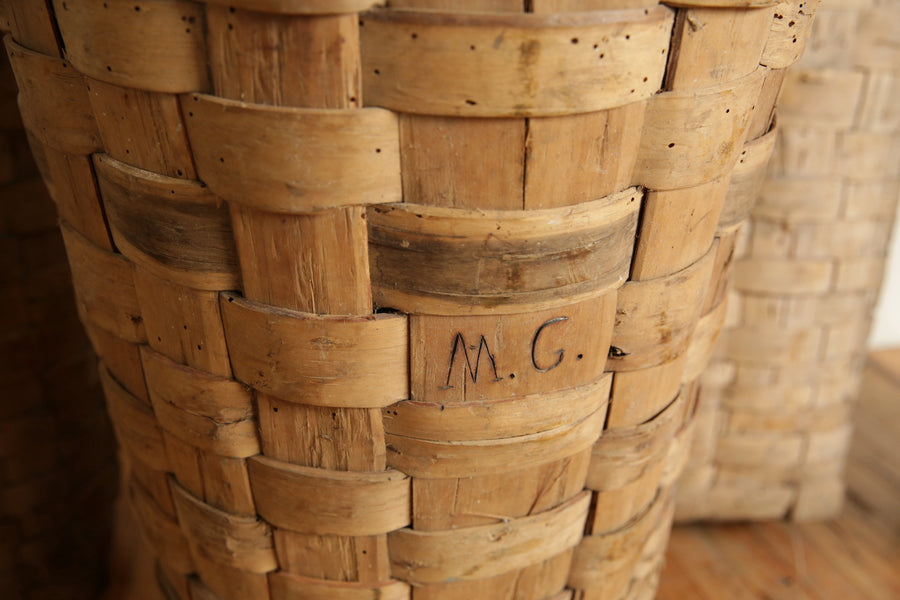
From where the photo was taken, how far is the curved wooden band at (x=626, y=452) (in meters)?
0.48

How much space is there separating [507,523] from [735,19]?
11.5 inches

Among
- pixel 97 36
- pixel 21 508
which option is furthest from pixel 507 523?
pixel 21 508

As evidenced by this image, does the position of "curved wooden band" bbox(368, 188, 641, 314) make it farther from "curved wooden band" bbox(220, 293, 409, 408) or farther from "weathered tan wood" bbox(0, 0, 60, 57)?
"weathered tan wood" bbox(0, 0, 60, 57)

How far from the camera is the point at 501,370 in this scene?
0.40 m

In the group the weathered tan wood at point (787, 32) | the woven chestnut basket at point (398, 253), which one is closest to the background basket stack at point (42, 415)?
the woven chestnut basket at point (398, 253)

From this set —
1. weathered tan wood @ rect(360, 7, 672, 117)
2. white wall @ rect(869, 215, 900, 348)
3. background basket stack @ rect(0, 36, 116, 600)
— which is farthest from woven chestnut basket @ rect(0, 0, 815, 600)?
white wall @ rect(869, 215, 900, 348)

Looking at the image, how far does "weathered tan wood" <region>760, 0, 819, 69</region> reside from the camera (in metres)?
0.40

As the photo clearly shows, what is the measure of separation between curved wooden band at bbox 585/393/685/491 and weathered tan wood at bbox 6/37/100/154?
33cm

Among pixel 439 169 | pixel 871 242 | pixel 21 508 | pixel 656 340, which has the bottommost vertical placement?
pixel 21 508

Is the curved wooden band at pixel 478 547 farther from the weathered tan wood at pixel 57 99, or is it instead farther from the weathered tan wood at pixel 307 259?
the weathered tan wood at pixel 57 99

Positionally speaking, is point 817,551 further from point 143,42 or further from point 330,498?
point 143,42

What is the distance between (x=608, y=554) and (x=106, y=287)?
35 centimetres

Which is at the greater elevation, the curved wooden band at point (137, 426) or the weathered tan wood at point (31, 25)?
the weathered tan wood at point (31, 25)

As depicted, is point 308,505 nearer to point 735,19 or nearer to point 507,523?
point 507,523
